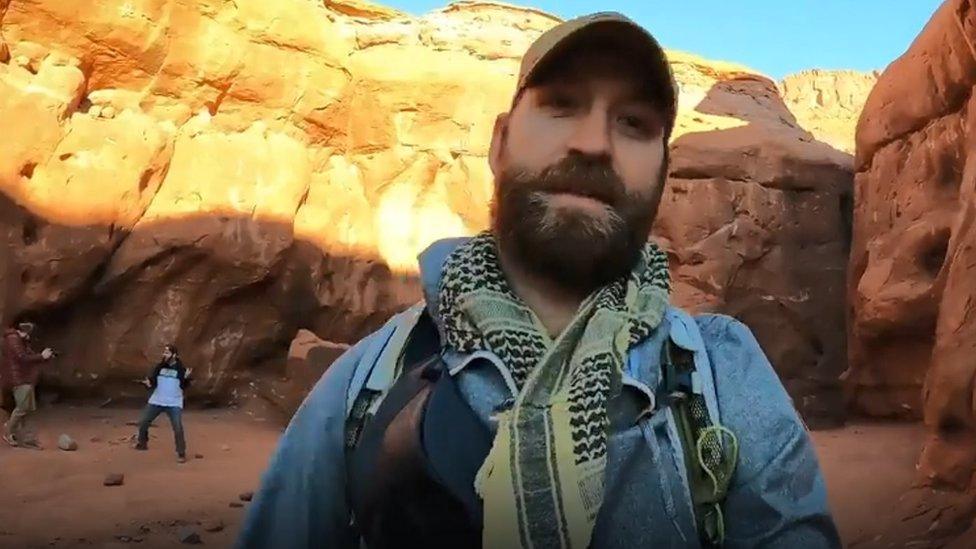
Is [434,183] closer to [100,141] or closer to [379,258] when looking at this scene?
[379,258]

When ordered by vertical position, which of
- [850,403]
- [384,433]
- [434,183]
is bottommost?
[850,403]

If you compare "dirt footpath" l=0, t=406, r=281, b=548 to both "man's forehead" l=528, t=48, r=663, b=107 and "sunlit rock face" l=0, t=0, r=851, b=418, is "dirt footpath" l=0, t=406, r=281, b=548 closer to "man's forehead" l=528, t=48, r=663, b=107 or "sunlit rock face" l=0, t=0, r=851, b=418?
"sunlit rock face" l=0, t=0, r=851, b=418

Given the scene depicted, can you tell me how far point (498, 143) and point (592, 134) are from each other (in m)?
0.19

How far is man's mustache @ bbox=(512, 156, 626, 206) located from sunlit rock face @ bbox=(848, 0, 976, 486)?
Answer: 4546 millimetres

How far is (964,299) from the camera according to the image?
4.83 meters

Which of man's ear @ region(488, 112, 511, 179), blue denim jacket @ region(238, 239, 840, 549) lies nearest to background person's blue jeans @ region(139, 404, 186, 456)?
blue denim jacket @ region(238, 239, 840, 549)

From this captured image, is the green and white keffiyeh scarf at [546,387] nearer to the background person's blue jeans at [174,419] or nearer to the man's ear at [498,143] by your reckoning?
the man's ear at [498,143]

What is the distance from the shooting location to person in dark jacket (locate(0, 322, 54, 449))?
7.08 metres

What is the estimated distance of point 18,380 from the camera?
712cm

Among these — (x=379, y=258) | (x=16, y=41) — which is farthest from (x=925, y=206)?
(x=16, y=41)

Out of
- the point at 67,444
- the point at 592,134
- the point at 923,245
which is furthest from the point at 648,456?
the point at 67,444

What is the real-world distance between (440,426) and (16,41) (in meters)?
10.00

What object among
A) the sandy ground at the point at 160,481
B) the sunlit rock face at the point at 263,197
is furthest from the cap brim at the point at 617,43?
the sunlit rock face at the point at 263,197

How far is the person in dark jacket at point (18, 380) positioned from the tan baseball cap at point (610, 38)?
7.46m
